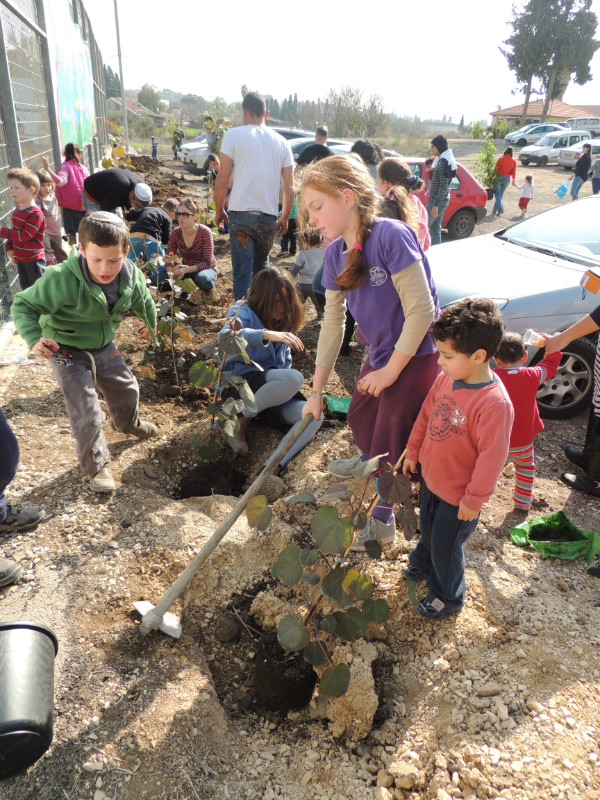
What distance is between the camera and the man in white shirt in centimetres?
455

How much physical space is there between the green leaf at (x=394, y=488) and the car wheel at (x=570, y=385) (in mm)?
2666

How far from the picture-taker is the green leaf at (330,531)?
5.70 feet

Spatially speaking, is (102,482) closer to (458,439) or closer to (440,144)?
(458,439)

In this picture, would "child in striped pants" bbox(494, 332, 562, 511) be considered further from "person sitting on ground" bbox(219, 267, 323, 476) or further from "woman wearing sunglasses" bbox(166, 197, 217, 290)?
"woman wearing sunglasses" bbox(166, 197, 217, 290)

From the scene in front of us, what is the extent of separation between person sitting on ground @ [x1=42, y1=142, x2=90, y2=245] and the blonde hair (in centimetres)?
635

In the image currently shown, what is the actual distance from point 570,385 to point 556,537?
165 centimetres

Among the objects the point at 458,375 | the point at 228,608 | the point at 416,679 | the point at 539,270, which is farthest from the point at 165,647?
the point at 539,270

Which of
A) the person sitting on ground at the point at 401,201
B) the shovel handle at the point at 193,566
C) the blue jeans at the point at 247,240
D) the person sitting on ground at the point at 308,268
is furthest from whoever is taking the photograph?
the person sitting on ground at the point at 308,268

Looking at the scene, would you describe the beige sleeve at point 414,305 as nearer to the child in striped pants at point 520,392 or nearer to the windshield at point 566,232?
the child in striped pants at point 520,392

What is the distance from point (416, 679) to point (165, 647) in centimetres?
100

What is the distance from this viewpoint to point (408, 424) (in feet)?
7.38

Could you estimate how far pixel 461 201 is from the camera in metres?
9.59

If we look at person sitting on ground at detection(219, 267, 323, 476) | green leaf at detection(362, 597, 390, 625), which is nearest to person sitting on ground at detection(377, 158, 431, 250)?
person sitting on ground at detection(219, 267, 323, 476)

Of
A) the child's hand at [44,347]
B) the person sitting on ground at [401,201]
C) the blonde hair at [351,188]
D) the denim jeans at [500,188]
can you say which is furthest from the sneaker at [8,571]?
the denim jeans at [500,188]
